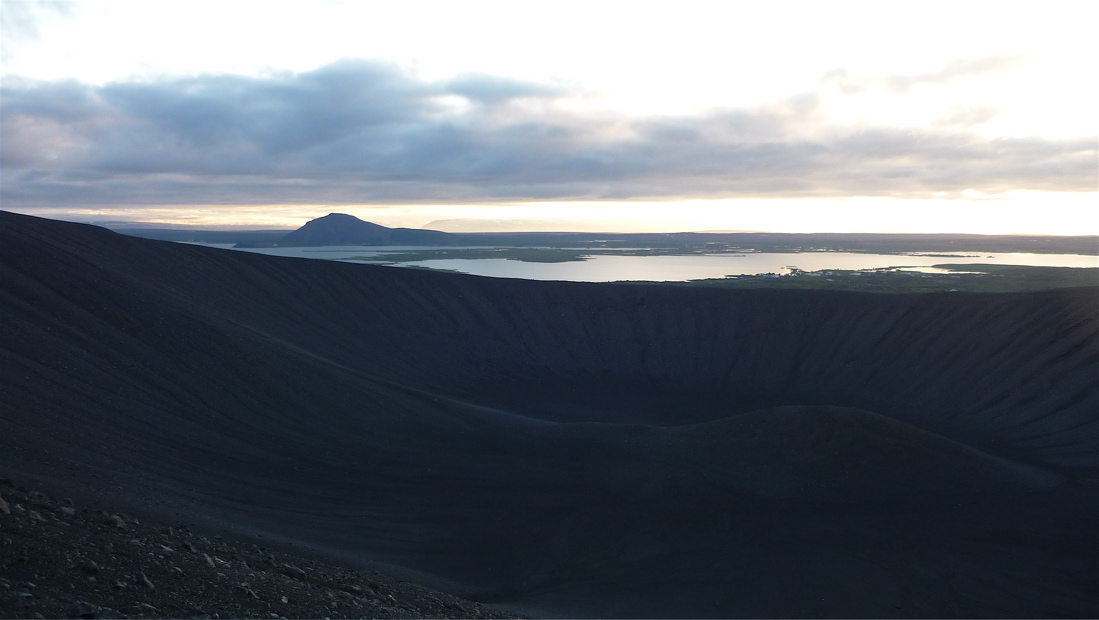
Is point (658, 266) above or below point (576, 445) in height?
above

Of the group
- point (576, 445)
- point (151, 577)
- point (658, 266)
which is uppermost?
point (658, 266)

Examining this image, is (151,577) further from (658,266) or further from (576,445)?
(658,266)

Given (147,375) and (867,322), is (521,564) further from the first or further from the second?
(867,322)

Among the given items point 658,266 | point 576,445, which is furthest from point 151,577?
Result: point 658,266

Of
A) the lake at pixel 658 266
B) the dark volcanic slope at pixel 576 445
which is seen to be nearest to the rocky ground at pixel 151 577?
the dark volcanic slope at pixel 576 445

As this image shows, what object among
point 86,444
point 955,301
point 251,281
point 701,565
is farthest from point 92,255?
point 955,301

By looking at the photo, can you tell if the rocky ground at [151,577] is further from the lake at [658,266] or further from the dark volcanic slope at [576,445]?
the lake at [658,266]
